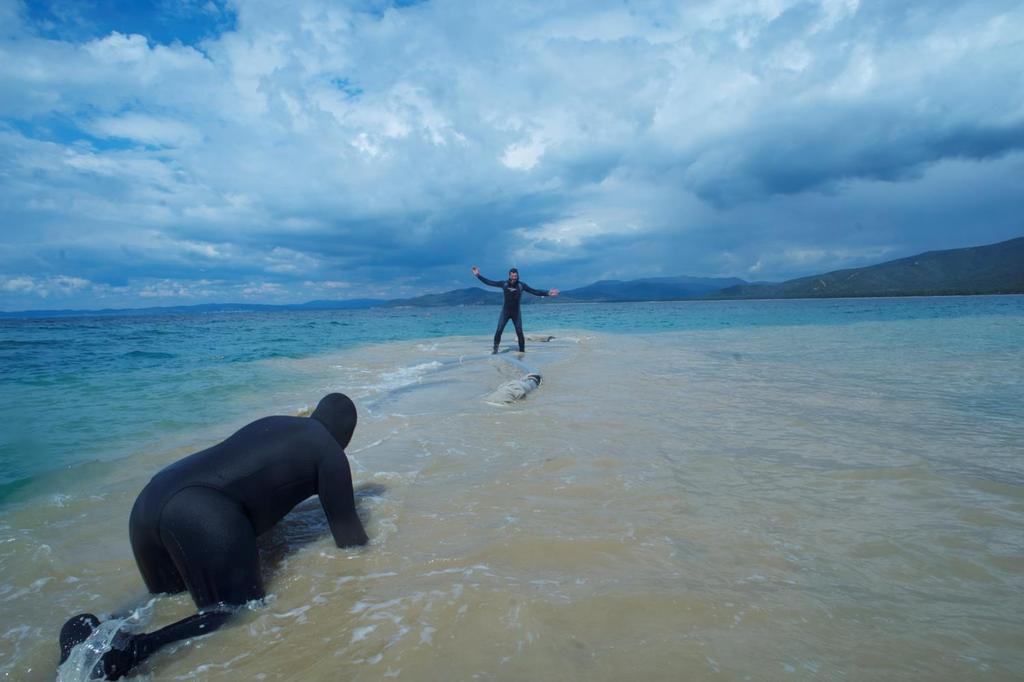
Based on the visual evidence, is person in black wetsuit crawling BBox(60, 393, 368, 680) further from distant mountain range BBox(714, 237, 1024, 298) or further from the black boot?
distant mountain range BBox(714, 237, 1024, 298)

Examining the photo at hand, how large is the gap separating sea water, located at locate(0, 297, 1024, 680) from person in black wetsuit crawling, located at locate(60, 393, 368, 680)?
0.16 meters

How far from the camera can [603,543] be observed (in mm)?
3814

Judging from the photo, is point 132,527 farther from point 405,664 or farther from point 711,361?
point 711,361

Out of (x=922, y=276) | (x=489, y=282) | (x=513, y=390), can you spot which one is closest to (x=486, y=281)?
(x=489, y=282)

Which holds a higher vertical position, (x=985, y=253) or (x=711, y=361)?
(x=985, y=253)

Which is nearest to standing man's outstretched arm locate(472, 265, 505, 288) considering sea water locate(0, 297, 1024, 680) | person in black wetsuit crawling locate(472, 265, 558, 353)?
person in black wetsuit crawling locate(472, 265, 558, 353)

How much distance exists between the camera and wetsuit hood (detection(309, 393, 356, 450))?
427 centimetres

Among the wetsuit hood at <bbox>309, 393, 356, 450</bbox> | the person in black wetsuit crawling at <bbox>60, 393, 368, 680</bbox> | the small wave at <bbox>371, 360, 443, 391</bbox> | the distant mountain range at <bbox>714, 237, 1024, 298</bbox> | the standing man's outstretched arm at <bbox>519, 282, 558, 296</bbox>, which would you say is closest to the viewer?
the person in black wetsuit crawling at <bbox>60, 393, 368, 680</bbox>

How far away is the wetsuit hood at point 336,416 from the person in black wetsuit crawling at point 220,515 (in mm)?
295

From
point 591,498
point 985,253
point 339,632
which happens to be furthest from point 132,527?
point 985,253

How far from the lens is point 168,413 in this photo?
999 cm

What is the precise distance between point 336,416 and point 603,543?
2.45 metres

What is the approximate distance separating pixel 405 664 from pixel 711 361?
47.9 feet

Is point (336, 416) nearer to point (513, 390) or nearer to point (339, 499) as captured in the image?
point (339, 499)
